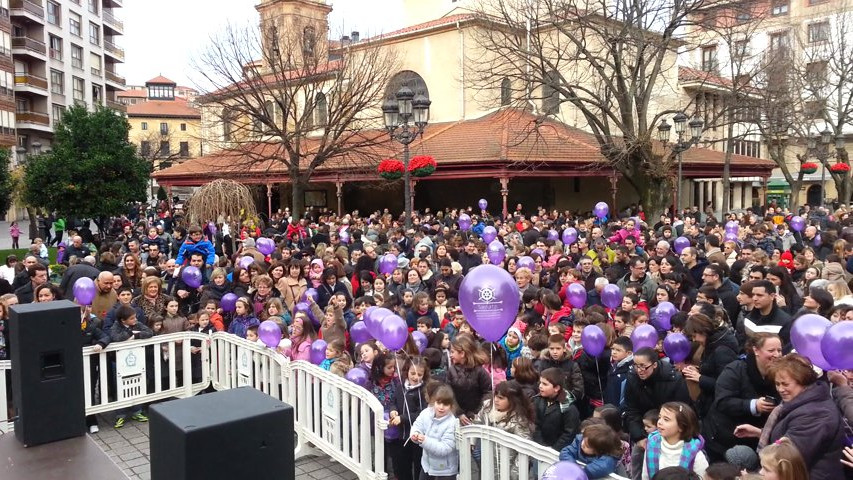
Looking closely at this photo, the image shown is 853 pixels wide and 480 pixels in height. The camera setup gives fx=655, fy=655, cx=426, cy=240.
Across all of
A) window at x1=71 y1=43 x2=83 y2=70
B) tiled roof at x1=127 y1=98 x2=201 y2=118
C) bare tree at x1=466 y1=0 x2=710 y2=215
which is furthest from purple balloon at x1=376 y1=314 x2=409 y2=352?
tiled roof at x1=127 y1=98 x2=201 y2=118

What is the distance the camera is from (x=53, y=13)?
173 ft

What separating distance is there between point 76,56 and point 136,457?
59.2 metres

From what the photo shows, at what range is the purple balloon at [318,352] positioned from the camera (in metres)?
6.64

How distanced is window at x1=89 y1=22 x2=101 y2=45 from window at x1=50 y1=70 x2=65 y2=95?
22.1ft

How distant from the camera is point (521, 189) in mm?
32219

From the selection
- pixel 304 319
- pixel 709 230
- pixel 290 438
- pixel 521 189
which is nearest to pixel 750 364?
pixel 290 438

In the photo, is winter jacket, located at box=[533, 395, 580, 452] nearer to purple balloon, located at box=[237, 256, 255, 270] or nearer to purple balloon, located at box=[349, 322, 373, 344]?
purple balloon, located at box=[349, 322, 373, 344]

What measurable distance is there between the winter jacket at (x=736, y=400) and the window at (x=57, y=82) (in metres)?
58.4

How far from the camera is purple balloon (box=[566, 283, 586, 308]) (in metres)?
8.14

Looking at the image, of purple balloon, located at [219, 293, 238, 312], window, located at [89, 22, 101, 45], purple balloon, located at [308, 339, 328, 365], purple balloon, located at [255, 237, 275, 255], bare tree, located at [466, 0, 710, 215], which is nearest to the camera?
purple balloon, located at [308, 339, 328, 365]

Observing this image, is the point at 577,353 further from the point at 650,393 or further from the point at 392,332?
the point at 392,332

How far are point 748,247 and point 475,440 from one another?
319 inches

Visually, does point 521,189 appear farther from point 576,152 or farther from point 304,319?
point 304,319

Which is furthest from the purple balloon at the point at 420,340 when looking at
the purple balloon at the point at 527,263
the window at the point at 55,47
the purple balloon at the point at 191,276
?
the window at the point at 55,47
